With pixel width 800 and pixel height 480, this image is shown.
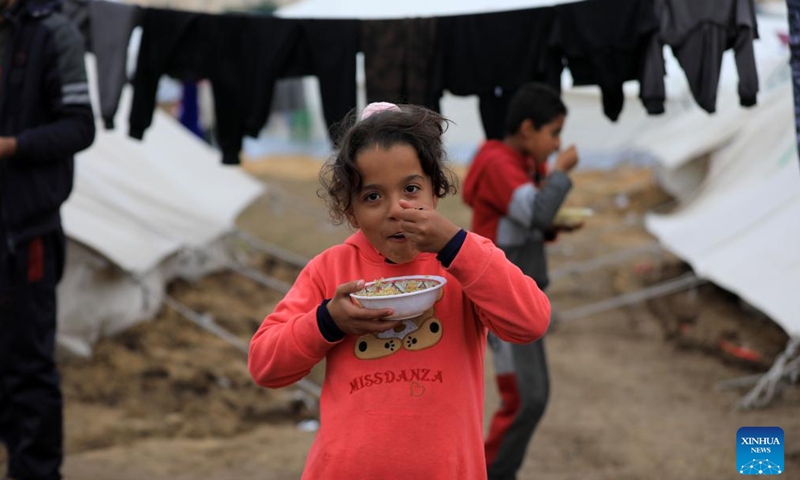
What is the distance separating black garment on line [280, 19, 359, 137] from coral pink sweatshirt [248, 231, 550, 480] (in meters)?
2.54

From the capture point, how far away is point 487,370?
7.07 meters

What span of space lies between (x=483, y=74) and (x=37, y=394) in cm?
243

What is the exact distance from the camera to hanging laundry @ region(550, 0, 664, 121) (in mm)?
4023

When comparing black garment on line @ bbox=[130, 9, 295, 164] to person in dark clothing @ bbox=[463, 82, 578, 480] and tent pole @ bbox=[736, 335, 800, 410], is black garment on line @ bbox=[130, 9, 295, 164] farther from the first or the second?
tent pole @ bbox=[736, 335, 800, 410]

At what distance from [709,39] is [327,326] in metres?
2.44

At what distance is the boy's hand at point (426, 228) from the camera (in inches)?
77.1

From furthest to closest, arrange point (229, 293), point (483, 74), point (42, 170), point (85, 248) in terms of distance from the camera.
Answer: point (229, 293) < point (85, 248) < point (483, 74) < point (42, 170)

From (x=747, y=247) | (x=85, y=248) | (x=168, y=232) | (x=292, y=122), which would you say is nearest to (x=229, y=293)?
(x=168, y=232)

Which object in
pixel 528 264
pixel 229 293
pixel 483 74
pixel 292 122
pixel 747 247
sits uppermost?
pixel 483 74

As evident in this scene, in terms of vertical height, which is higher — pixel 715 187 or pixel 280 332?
pixel 280 332

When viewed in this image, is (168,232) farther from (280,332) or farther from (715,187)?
(280,332)

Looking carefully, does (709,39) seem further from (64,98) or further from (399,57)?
(64,98)

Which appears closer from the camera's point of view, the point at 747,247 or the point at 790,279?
the point at 790,279

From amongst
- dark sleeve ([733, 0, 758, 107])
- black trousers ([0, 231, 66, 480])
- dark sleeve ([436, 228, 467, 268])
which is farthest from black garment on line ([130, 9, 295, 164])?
dark sleeve ([436, 228, 467, 268])
